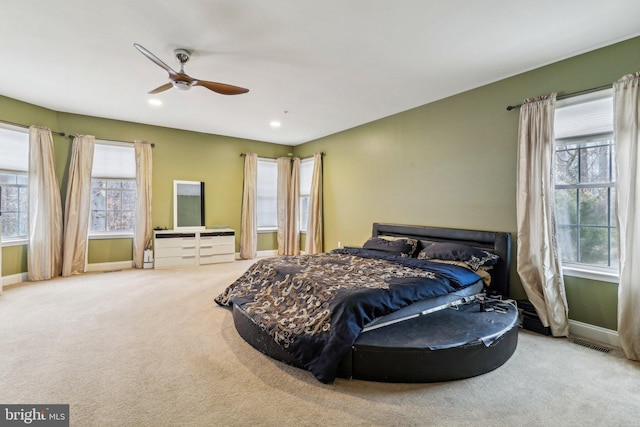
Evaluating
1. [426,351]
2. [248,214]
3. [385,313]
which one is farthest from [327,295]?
[248,214]

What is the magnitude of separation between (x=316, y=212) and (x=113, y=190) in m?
3.89

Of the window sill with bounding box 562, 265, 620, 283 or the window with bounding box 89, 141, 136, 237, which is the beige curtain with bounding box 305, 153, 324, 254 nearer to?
the window with bounding box 89, 141, 136, 237

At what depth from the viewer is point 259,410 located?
1.90 meters

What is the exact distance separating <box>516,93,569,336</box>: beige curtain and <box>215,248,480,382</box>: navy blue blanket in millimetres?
634

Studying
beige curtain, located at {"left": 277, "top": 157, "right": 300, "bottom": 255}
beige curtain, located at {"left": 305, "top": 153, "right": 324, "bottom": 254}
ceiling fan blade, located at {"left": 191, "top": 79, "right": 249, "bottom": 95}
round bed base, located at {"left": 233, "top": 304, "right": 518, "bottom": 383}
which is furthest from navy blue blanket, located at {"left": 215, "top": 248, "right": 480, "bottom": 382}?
beige curtain, located at {"left": 277, "top": 157, "right": 300, "bottom": 255}

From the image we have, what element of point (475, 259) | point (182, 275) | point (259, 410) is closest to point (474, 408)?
point (259, 410)

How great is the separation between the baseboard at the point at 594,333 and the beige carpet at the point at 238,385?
0.22 m

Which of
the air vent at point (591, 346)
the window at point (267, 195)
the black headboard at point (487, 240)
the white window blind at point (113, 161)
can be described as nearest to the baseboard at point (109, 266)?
the white window blind at point (113, 161)

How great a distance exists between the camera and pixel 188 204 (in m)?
6.38

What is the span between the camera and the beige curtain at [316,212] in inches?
261

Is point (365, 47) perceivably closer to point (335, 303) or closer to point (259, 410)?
point (335, 303)

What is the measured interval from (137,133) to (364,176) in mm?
4350

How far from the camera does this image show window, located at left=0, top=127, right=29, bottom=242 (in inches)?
181

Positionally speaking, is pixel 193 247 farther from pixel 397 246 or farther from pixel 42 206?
pixel 397 246
